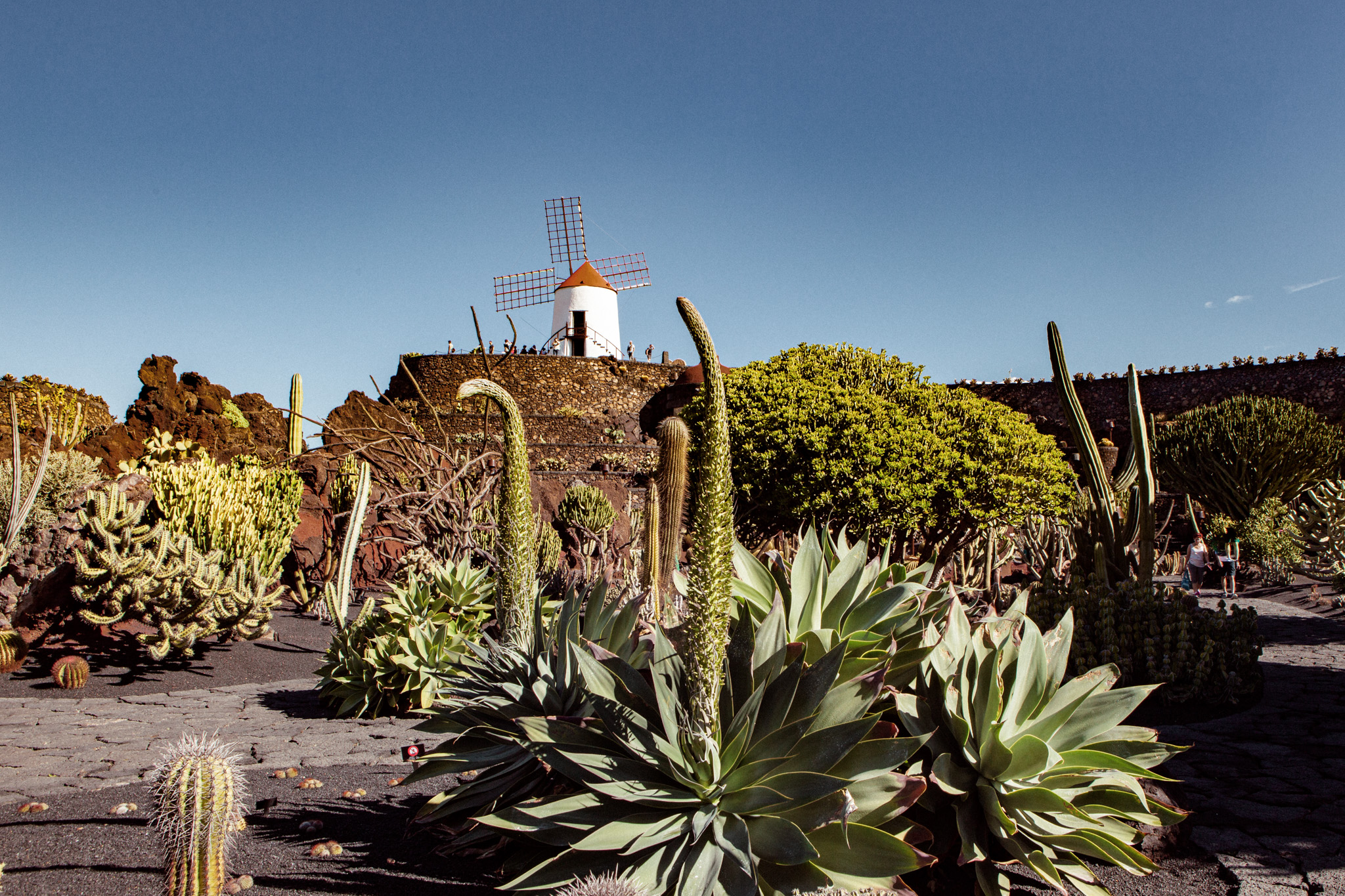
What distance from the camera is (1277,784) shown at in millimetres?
3721

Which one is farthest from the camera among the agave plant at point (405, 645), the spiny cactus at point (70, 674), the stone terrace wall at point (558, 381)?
the stone terrace wall at point (558, 381)

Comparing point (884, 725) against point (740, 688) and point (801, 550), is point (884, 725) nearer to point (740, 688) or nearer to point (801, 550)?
point (740, 688)

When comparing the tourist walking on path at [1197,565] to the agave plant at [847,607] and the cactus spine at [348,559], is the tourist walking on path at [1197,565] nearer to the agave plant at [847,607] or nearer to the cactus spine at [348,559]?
the agave plant at [847,607]

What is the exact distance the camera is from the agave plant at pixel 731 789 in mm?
1904

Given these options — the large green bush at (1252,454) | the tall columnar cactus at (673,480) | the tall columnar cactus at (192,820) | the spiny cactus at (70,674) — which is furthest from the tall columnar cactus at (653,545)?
the large green bush at (1252,454)

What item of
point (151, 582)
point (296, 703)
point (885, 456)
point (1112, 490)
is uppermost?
point (885, 456)

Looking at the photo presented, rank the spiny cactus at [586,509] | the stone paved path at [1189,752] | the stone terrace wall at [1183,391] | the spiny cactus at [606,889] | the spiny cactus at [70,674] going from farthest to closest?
1. the stone terrace wall at [1183,391]
2. the spiny cactus at [586,509]
3. the spiny cactus at [70,674]
4. the stone paved path at [1189,752]
5. the spiny cactus at [606,889]

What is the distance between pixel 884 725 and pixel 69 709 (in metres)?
5.46

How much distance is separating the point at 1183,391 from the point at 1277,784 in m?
27.3

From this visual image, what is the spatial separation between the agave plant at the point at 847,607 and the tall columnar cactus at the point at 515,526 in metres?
0.71

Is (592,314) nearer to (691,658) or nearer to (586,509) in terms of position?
(586,509)

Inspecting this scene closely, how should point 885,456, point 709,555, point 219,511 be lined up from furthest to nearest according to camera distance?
1. point 885,456
2. point 219,511
3. point 709,555

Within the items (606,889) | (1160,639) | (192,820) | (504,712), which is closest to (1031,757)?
(606,889)

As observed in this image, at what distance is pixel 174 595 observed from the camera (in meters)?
6.05
